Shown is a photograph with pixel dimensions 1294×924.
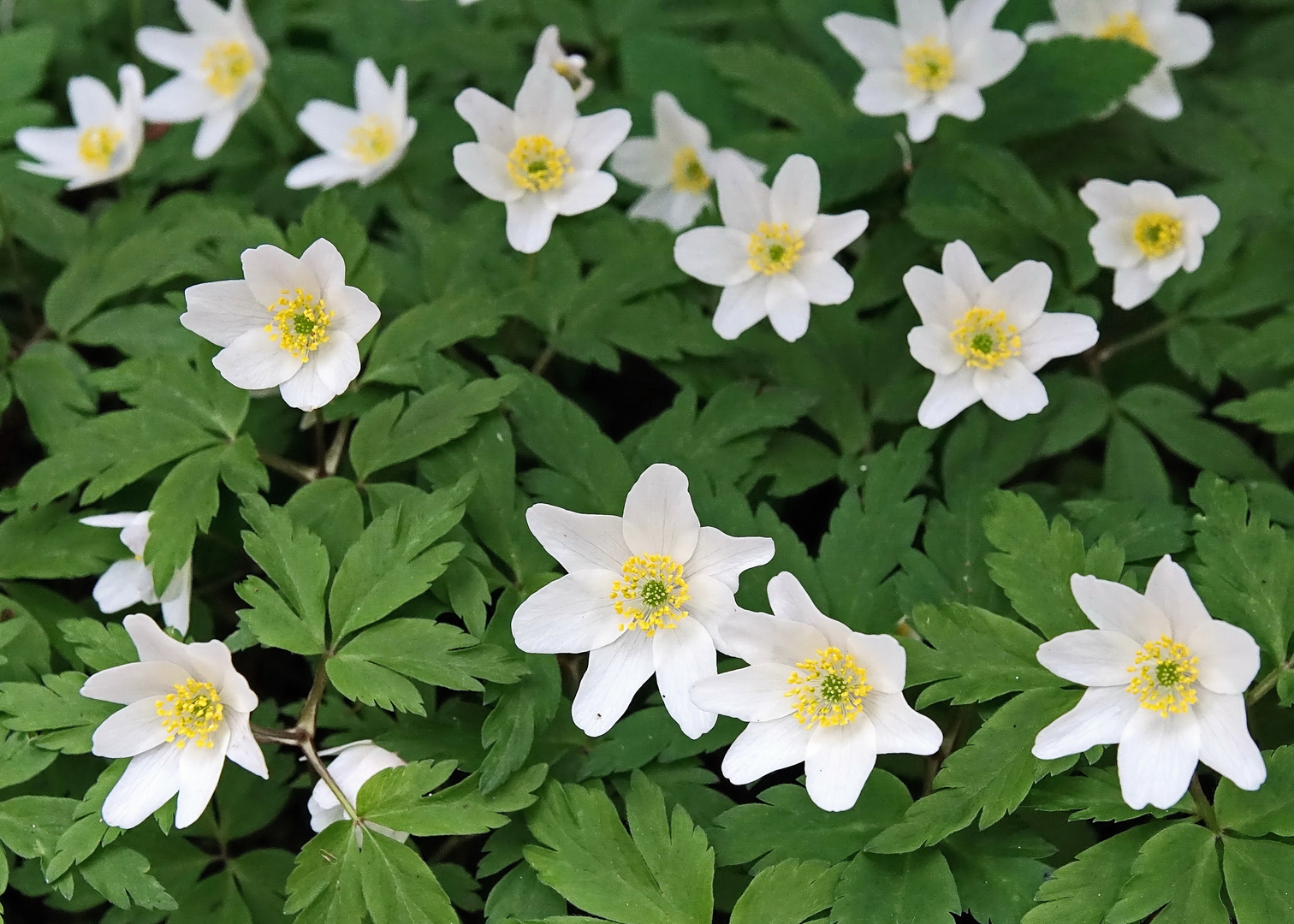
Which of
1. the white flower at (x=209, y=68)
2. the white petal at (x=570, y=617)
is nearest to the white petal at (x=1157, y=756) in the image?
the white petal at (x=570, y=617)

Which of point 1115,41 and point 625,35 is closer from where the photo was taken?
point 1115,41

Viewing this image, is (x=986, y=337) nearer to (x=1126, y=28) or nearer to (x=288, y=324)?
(x=1126, y=28)

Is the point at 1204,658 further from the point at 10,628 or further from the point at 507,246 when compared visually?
the point at 10,628

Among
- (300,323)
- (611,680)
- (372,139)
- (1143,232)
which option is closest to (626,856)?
(611,680)

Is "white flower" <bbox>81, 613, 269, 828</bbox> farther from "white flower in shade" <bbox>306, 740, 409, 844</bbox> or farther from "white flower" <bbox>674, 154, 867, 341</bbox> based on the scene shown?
"white flower" <bbox>674, 154, 867, 341</bbox>

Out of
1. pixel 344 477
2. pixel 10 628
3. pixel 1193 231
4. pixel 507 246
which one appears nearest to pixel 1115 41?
pixel 1193 231

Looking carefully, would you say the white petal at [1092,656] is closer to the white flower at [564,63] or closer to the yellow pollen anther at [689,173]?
the yellow pollen anther at [689,173]

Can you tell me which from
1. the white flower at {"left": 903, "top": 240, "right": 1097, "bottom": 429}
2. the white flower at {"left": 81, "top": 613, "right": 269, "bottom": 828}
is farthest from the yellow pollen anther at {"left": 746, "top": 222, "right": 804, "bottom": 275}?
the white flower at {"left": 81, "top": 613, "right": 269, "bottom": 828}
